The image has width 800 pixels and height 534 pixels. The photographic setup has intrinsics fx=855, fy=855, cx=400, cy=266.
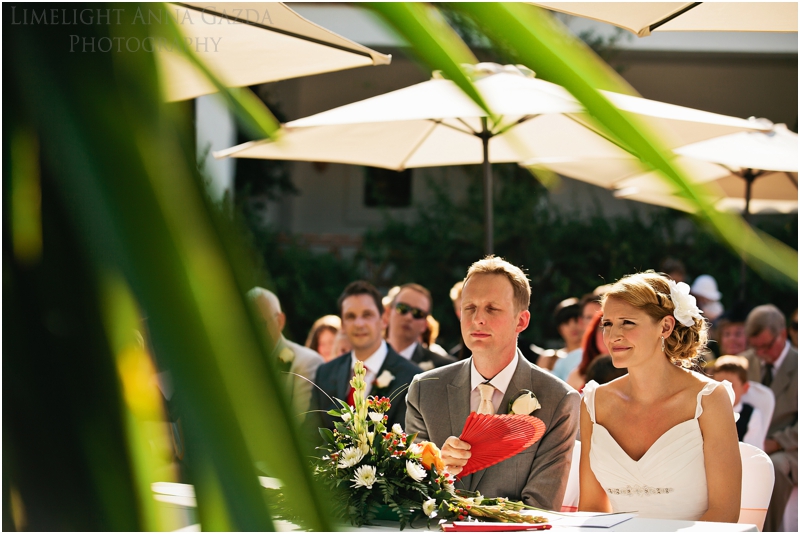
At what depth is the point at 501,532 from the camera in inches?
98.9

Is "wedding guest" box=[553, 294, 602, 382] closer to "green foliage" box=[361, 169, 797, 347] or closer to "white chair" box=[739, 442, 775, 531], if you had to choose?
"white chair" box=[739, 442, 775, 531]

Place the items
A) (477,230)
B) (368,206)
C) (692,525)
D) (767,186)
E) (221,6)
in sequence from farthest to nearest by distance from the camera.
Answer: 1. (368,206)
2. (477,230)
3. (767,186)
4. (221,6)
5. (692,525)

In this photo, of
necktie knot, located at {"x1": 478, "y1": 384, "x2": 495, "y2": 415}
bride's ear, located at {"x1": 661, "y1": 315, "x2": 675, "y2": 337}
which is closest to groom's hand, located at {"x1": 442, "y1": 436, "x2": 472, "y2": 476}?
necktie knot, located at {"x1": 478, "y1": 384, "x2": 495, "y2": 415}

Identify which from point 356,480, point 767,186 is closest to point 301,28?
point 356,480

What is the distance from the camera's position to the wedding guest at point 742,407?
16.9ft

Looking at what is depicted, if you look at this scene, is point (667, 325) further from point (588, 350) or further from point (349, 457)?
point (349, 457)

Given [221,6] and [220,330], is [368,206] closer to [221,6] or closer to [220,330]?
[221,6]

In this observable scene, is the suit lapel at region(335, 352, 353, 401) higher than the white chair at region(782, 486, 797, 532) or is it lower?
higher

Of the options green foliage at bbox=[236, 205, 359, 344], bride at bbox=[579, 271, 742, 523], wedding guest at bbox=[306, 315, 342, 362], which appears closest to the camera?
bride at bbox=[579, 271, 742, 523]

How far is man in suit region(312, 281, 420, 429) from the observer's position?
5109mm

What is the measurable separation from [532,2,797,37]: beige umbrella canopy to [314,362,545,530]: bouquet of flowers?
2578 mm

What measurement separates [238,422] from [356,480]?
2.43 meters

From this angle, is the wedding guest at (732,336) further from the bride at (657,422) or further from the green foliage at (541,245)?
the green foliage at (541,245)

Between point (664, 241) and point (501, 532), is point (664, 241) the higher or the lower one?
the higher one
